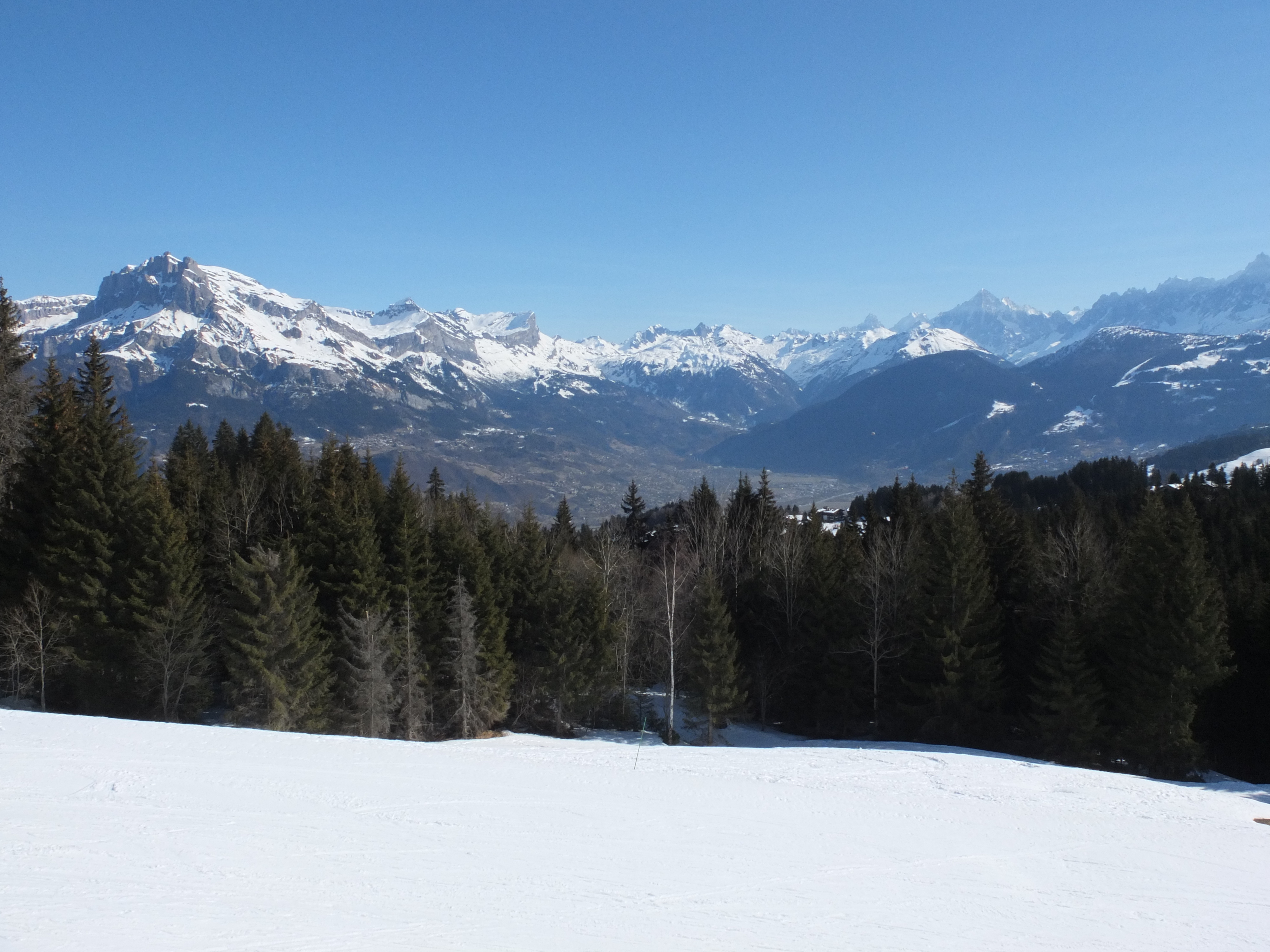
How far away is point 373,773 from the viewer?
1844 centimetres

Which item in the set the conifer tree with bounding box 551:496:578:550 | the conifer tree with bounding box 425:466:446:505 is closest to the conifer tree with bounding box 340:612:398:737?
the conifer tree with bounding box 551:496:578:550

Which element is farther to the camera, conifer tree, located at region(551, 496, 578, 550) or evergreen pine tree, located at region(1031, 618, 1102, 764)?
conifer tree, located at region(551, 496, 578, 550)

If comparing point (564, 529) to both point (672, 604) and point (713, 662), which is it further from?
point (672, 604)

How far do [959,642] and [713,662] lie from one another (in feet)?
38.5

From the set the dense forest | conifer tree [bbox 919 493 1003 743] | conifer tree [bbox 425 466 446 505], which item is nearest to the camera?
the dense forest

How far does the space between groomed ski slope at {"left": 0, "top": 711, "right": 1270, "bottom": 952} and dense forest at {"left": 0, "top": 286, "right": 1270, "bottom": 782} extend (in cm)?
995

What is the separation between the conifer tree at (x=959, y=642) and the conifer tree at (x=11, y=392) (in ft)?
129

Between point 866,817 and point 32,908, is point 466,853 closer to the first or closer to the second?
point 32,908

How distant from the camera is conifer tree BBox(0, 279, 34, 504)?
27.7 m

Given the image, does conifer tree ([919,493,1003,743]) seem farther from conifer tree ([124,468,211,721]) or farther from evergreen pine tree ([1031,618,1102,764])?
conifer tree ([124,468,211,721])

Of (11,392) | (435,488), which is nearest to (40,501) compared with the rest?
(11,392)

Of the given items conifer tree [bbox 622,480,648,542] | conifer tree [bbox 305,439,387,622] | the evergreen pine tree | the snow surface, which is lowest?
the evergreen pine tree

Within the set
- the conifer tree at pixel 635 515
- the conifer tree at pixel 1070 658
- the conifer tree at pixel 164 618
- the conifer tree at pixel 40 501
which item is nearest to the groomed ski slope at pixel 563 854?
the conifer tree at pixel 164 618

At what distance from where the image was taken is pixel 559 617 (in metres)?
39.5
